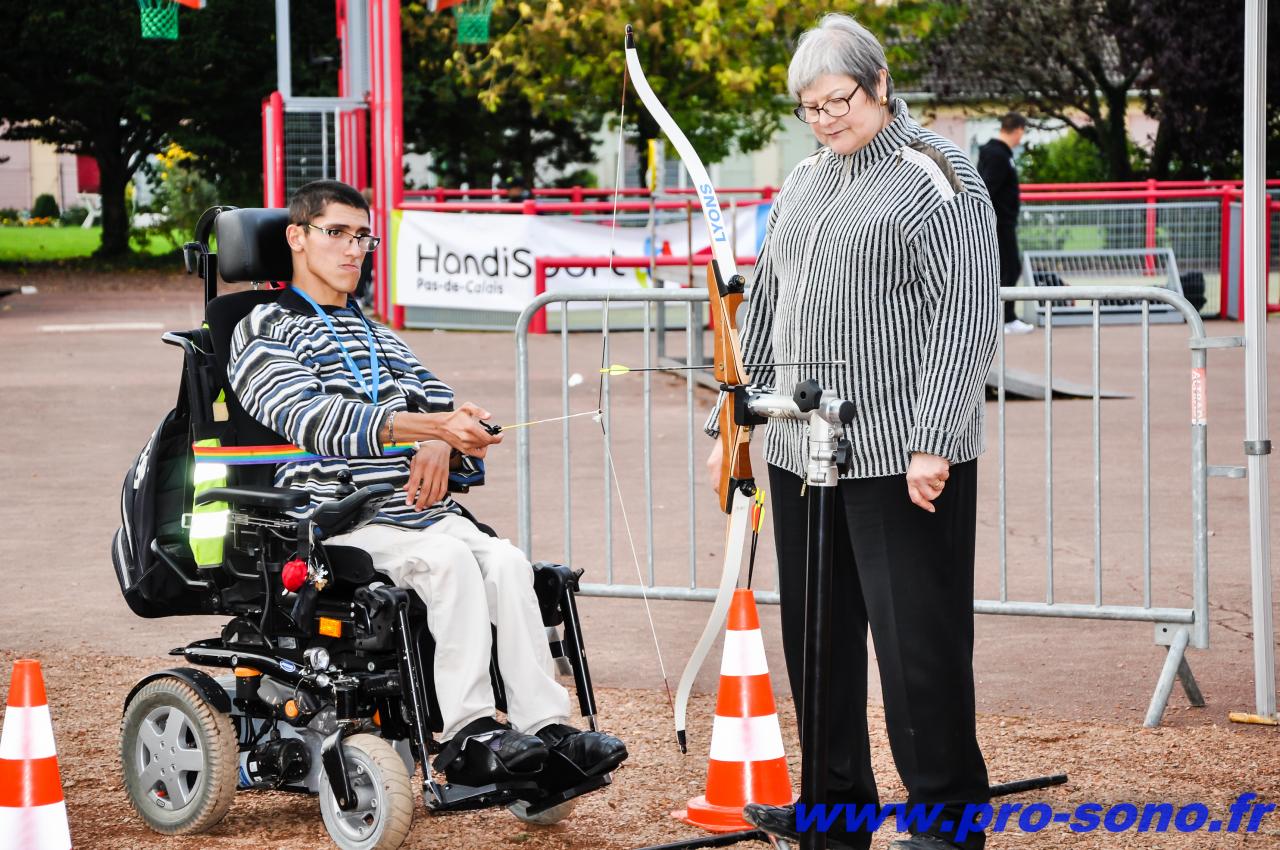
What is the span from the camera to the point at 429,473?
4.34 m

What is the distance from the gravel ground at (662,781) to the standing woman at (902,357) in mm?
614

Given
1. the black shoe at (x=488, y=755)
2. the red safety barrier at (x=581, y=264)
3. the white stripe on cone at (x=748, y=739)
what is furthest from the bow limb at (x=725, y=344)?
the red safety barrier at (x=581, y=264)

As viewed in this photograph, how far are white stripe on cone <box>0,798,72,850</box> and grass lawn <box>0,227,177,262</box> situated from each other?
120ft

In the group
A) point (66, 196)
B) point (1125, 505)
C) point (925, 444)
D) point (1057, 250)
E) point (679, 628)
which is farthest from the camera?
point (66, 196)

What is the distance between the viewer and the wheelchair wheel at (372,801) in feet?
13.3

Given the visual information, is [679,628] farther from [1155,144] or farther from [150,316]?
[1155,144]

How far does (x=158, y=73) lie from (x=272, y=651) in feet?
117

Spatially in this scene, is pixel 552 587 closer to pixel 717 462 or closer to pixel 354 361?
pixel 717 462

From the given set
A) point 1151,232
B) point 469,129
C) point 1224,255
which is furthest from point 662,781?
point 469,129

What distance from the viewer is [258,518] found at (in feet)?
14.3

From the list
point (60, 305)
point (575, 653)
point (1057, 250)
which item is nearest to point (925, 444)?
point (575, 653)

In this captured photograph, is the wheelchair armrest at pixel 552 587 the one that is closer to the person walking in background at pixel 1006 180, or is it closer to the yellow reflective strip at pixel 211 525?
the yellow reflective strip at pixel 211 525

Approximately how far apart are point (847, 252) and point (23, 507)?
654cm

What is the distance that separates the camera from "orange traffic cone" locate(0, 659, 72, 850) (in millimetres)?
3686
